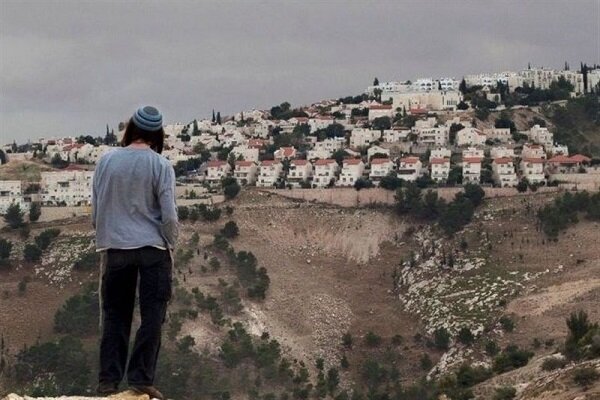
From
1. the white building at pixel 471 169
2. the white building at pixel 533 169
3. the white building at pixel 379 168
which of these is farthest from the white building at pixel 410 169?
the white building at pixel 533 169

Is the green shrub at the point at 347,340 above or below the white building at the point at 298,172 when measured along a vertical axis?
below

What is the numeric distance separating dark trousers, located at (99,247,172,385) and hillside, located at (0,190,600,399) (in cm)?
3005

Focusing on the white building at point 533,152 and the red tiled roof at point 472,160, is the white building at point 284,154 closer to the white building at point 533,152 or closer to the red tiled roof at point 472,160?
the red tiled roof at point 472,160

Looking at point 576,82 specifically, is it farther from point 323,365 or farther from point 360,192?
point 323,365

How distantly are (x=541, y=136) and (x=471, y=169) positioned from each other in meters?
13.7

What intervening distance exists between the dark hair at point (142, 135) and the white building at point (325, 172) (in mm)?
61905

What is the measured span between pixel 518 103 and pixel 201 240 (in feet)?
136

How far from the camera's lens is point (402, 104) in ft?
313

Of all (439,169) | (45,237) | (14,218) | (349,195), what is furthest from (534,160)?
(14,218)

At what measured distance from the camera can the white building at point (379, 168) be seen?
68562 millimetres

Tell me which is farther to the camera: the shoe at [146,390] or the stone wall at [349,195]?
the stone wall at [349,195]

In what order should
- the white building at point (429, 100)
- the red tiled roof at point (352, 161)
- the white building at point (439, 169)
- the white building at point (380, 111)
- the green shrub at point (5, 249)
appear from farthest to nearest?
the white building at point (429, 100)
the white building at point (380, 111)
the red tiled roof at point (352, 161)
the white building at point (439, 169)
the green shrub at point (5, 249)

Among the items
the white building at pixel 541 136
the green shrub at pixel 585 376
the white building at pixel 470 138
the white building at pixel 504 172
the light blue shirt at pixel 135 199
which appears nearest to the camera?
the light blue shirt at pixel 135 199

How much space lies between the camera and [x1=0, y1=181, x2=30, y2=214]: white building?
67875mm
